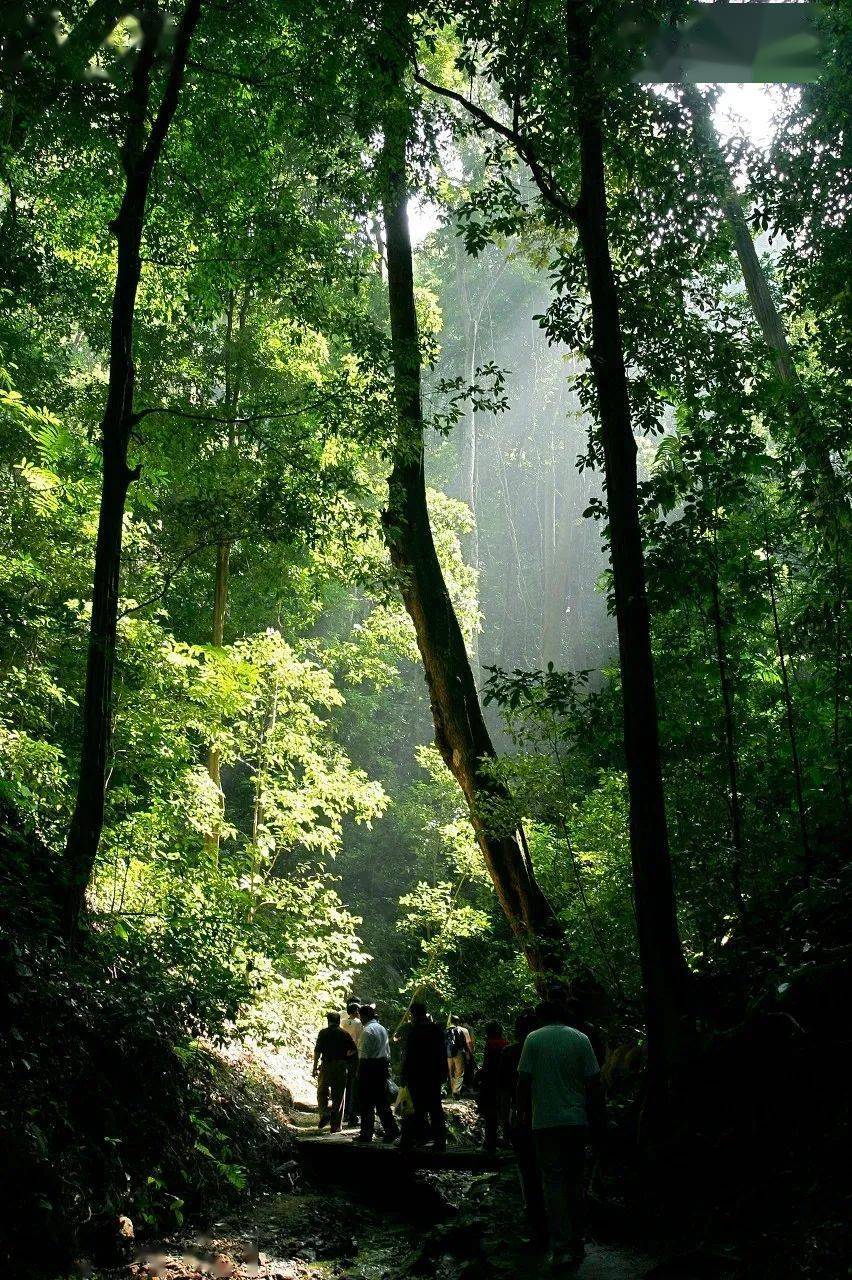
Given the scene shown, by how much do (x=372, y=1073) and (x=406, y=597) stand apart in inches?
203

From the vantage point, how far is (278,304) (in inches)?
566

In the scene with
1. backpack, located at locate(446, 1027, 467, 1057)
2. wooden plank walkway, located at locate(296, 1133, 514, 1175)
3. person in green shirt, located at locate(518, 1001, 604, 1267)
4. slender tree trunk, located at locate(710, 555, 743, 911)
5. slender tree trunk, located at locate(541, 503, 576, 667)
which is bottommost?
wooden plank walkway, located at locate(296, 1133, 514, 1175)

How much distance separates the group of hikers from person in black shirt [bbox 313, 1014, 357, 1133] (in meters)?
0.01

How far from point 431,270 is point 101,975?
44.0 m

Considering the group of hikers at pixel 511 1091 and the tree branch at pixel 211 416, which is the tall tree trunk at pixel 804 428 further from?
the group of hikers at pixel 511 1091

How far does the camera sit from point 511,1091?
875 centimetres

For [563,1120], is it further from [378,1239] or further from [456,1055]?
[456,1055]

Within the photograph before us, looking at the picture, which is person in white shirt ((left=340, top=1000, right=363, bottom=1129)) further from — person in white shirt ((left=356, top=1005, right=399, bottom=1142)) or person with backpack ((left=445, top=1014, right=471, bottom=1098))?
person with backpack ((left=445, top=1014, right=471, bottom=1098))

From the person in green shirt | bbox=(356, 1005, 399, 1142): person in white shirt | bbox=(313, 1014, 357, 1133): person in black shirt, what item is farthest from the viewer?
bbox=(313, 1014, 357, 1133): person in black shirt

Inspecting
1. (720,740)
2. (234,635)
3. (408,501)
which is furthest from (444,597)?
(234,635)

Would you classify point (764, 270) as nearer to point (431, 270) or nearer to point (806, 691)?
point (806, 691)

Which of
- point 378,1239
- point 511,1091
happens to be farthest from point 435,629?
point 378,1239

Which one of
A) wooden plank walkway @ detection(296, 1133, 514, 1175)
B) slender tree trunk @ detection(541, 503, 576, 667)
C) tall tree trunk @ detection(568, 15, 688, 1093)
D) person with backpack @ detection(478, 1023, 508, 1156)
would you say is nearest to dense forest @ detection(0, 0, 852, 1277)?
tall tree trunk @ detection(568, 15, 688, 1093)

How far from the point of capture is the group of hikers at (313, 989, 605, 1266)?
527 centimetres
